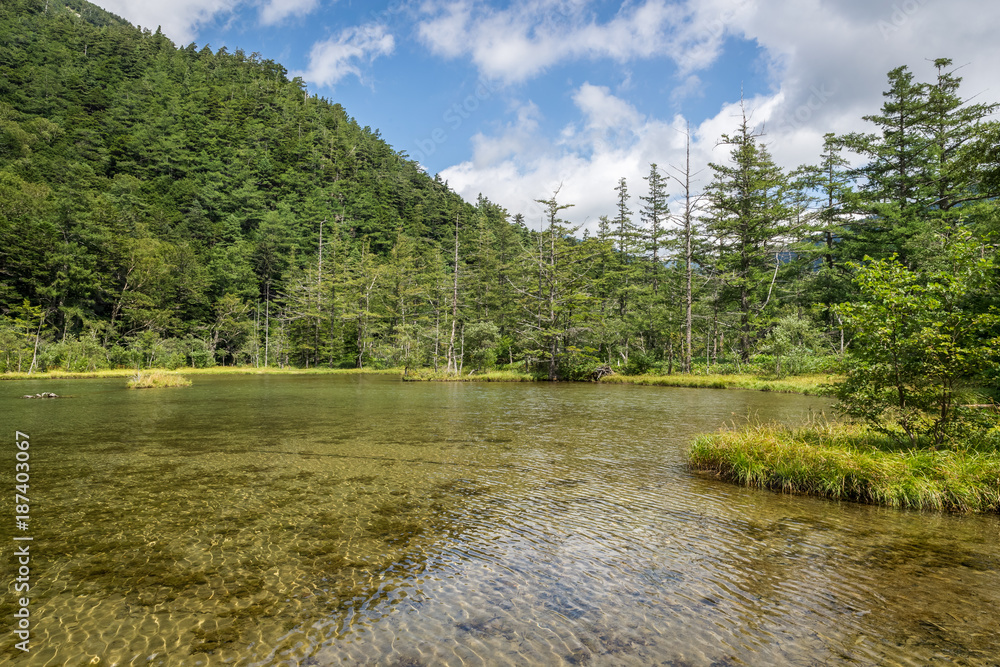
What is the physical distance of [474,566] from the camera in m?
4.53

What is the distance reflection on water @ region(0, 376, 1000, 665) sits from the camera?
10.4ft

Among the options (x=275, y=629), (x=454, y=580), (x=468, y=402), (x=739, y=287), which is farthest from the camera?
(x=739, y=287)

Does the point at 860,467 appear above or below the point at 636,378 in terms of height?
above

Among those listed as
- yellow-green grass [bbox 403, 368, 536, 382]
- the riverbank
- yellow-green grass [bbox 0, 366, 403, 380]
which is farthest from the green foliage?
yellow-green grass [bbox 0, 366, 403, 380]

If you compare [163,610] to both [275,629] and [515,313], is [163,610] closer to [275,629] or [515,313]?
[275,629]

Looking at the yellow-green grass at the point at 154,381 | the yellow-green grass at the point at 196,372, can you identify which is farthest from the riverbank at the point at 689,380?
the yellow-green grass at the point at 154,381

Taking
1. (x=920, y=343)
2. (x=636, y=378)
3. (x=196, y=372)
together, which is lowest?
(x=196, y=372)

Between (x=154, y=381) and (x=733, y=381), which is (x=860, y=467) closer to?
(x=733, y=381)

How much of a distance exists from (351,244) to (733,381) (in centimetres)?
5979

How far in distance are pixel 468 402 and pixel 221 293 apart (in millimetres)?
47644

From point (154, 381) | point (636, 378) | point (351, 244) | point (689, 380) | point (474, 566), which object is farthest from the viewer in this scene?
point (351, 244)

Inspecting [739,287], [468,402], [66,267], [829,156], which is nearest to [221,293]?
[66,267]

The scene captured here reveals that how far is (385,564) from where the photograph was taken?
178 inches

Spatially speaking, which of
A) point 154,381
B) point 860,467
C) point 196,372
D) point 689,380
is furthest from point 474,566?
point 196,372
